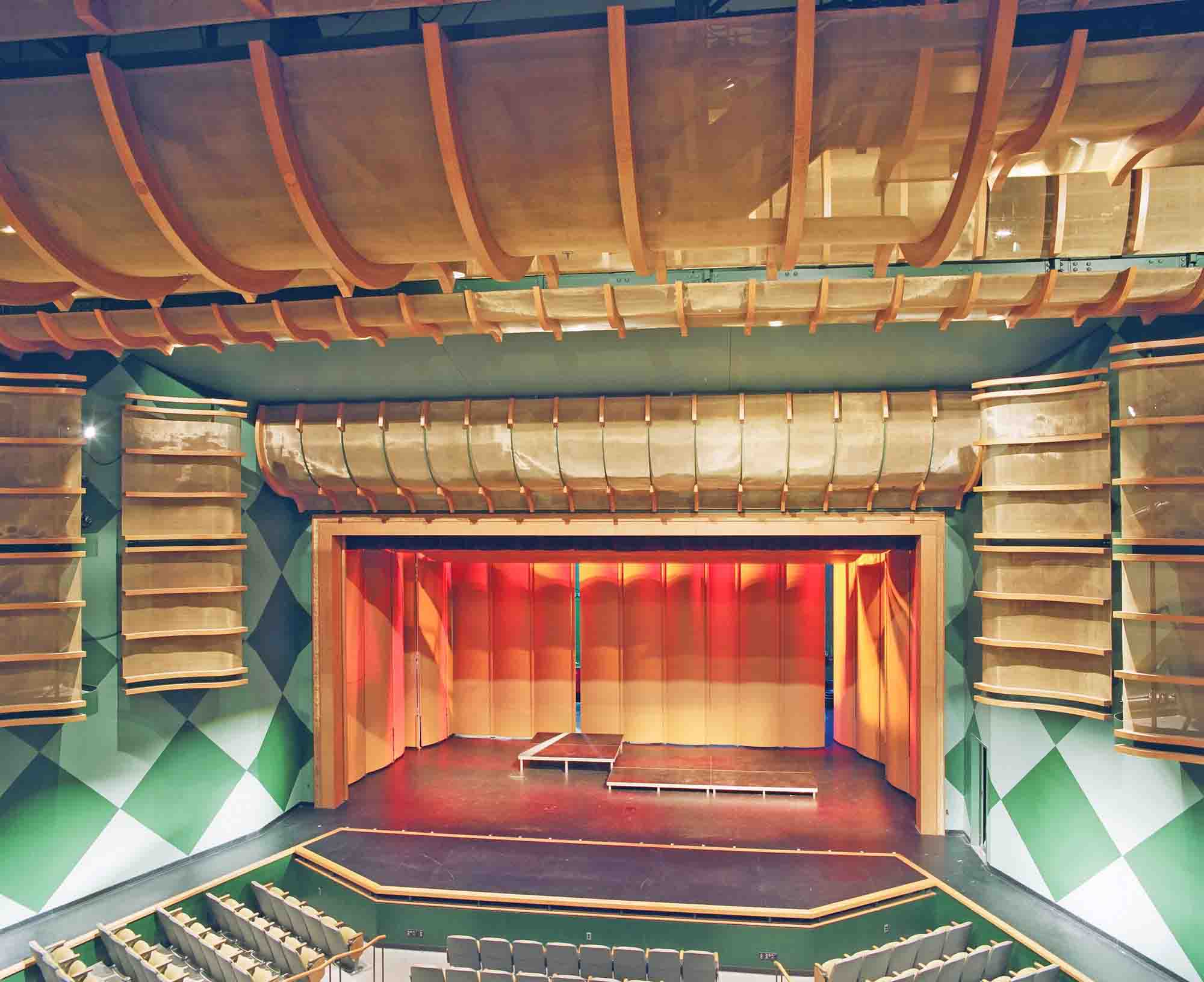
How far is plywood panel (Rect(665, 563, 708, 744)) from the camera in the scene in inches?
488

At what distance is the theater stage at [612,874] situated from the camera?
23.5ft

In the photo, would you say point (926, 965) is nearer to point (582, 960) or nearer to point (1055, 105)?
point (582, 960)

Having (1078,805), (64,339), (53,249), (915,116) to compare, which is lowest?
(1078,805)

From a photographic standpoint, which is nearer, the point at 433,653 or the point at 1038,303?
the point at 1038,303

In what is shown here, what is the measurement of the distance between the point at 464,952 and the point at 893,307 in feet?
20.9

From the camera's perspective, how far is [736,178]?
231cm

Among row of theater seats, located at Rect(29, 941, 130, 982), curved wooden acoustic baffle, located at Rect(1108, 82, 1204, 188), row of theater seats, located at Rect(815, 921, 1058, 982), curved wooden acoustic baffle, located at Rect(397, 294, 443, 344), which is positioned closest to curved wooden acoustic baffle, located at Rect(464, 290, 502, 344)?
curved wooden acoustic baffle, located at Rect(397, 294, 443, 344)

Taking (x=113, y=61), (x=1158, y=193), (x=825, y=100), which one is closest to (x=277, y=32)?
(x=113, y=61)

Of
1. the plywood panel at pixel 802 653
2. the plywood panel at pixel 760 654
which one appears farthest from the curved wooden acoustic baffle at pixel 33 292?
the plywood panel at pixel 802 653

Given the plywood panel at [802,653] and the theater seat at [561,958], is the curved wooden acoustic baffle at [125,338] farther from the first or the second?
the plywood panel at [802,653]

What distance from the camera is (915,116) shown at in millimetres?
2203

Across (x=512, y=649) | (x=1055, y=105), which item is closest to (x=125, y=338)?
(x=1055, y=105)

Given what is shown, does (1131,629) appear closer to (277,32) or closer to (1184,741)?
(1184,741)

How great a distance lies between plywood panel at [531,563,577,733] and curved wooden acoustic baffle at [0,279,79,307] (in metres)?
10.1
